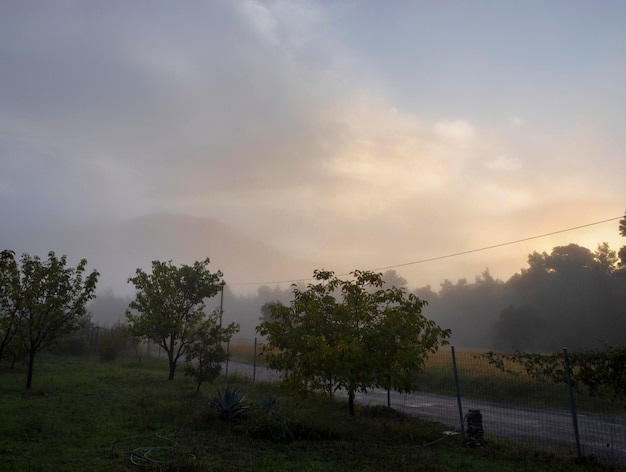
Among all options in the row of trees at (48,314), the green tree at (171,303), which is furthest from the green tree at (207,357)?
the green tree at (171,303)

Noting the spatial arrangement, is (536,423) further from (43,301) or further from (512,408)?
(43,301)

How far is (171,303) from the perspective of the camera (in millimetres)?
24094

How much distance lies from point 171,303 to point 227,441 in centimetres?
1542

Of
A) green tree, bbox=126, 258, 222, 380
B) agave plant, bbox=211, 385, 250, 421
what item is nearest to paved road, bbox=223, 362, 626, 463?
agave plant, bbox=211, 385, 250, 421

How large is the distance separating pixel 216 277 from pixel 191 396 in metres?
9.30

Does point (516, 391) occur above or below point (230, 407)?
below

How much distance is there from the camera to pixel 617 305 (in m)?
58.2

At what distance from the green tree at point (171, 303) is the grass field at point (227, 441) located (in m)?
7.73

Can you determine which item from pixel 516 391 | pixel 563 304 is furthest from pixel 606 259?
pixel 516 391

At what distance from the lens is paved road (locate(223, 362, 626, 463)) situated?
11.1 metres

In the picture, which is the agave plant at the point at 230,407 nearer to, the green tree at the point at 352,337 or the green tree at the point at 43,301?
the green tree at the point at 352,337

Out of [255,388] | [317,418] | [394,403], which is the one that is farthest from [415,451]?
[255,388]

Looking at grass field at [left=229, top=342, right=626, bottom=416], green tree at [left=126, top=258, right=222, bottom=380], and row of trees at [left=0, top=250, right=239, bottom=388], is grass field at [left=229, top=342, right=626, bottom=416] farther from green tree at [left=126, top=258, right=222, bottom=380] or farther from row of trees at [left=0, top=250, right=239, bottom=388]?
green tree at [left=126, top=258, right=222, bottom=380]

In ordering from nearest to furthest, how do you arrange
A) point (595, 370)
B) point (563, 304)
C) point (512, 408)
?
point (595, 370)
point (512, 408)
point (563, 304)
